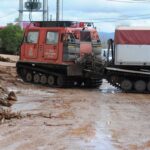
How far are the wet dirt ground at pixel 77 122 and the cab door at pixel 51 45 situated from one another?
2.65 meters

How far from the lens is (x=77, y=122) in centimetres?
1512

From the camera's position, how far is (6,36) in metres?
70.1

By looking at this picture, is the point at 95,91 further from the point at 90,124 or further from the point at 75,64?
the point at 90,124

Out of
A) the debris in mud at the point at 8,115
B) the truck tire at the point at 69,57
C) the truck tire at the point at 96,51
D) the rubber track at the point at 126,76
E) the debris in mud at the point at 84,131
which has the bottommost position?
the debris in mud at the point at 84,131

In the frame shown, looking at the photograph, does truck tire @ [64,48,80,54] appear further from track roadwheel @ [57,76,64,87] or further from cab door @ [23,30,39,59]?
cab door @ [23,30,39,59]

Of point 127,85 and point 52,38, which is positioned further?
point 52,38

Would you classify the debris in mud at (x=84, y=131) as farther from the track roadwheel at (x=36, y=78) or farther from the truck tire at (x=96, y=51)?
the track roadwheel at (x=36, y=78)

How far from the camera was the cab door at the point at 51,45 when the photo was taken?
27.2 m

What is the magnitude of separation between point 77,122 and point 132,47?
10938mm

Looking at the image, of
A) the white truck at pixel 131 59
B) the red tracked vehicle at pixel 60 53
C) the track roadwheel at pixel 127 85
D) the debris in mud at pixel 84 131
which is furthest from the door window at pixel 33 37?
the debris in mud at pixel 84 131

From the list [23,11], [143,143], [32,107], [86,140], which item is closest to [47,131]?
[86,140]

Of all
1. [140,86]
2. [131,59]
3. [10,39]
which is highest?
[10,39]

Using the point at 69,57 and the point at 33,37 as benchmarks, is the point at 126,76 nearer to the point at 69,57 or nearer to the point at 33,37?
the point at 69,57

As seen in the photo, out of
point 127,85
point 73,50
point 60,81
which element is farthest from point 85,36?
point 127,85
